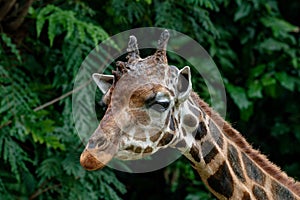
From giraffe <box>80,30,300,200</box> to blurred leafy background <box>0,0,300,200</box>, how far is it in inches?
16.8

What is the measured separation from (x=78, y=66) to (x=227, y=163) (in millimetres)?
1526

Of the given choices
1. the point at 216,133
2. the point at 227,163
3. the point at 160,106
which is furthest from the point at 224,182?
the point at 160,106

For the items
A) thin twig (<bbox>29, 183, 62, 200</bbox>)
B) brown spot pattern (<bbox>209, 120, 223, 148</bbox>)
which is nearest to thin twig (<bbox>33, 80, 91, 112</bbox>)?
thin twig (<bbox>29, 183, 62, 200</bbox>)

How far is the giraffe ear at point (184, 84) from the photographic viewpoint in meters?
2.01

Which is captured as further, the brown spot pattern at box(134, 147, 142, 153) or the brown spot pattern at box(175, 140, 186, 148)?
the brown spot pattern at box(175, 140, 186, 148)

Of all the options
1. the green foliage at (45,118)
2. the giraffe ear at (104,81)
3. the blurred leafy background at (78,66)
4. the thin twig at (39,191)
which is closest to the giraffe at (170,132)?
the giraffe ear at (104,81)

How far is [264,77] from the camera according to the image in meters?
4.30

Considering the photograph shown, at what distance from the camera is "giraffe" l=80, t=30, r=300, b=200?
193 cm

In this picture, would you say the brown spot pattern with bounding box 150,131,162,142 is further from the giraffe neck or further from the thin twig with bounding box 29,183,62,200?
the thin twig with bounding box 29,183,62,200

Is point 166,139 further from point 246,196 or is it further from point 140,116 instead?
point 246,196

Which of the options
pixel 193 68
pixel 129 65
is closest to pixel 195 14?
pixel 193 68

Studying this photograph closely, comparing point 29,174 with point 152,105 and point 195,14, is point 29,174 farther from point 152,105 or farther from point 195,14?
point 152,105

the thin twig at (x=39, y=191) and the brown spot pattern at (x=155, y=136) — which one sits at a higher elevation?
the brown spot pattern at (x=155, y=136)

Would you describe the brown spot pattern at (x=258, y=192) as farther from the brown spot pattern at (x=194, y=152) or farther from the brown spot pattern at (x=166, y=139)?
the brown spot pattern at (x=166, y=139)
